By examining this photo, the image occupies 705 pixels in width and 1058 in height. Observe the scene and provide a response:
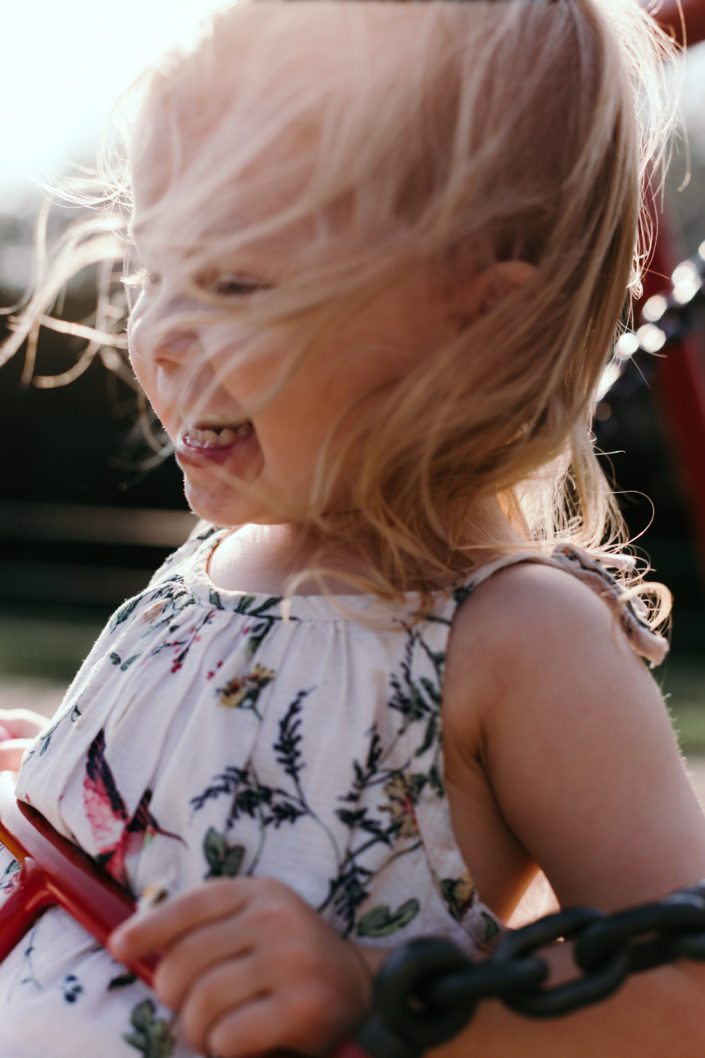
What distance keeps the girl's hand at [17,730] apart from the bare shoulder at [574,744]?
1.15ft

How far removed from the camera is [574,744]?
0.48m

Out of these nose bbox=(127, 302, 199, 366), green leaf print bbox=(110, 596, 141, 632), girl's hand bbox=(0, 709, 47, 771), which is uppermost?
nose bbox=(127, 302, 199, 366)

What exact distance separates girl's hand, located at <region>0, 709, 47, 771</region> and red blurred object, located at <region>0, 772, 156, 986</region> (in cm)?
12

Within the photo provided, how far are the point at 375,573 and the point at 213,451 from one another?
0.11m

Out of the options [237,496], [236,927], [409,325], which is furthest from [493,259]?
[236,927]

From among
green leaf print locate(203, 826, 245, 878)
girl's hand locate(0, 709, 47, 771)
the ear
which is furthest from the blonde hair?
girl's hand locate(0, 709, 47, 771)

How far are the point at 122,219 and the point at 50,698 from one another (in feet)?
7.34

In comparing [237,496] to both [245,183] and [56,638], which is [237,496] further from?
[56,638]

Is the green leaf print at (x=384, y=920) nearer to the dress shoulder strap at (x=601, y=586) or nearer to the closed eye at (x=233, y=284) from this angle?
the dress shoulder strap at (x=601, y=586)

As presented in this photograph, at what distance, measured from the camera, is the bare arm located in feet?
1.52

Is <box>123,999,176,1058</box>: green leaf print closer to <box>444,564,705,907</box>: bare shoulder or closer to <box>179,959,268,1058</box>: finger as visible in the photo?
<box>179,959,268,1058</box>: finger

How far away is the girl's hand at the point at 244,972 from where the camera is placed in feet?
1.36

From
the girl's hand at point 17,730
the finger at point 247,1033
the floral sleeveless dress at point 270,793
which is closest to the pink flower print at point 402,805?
the floral sleeveless dress at point 270,793

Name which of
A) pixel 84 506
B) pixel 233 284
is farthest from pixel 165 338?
pixel 84 506
